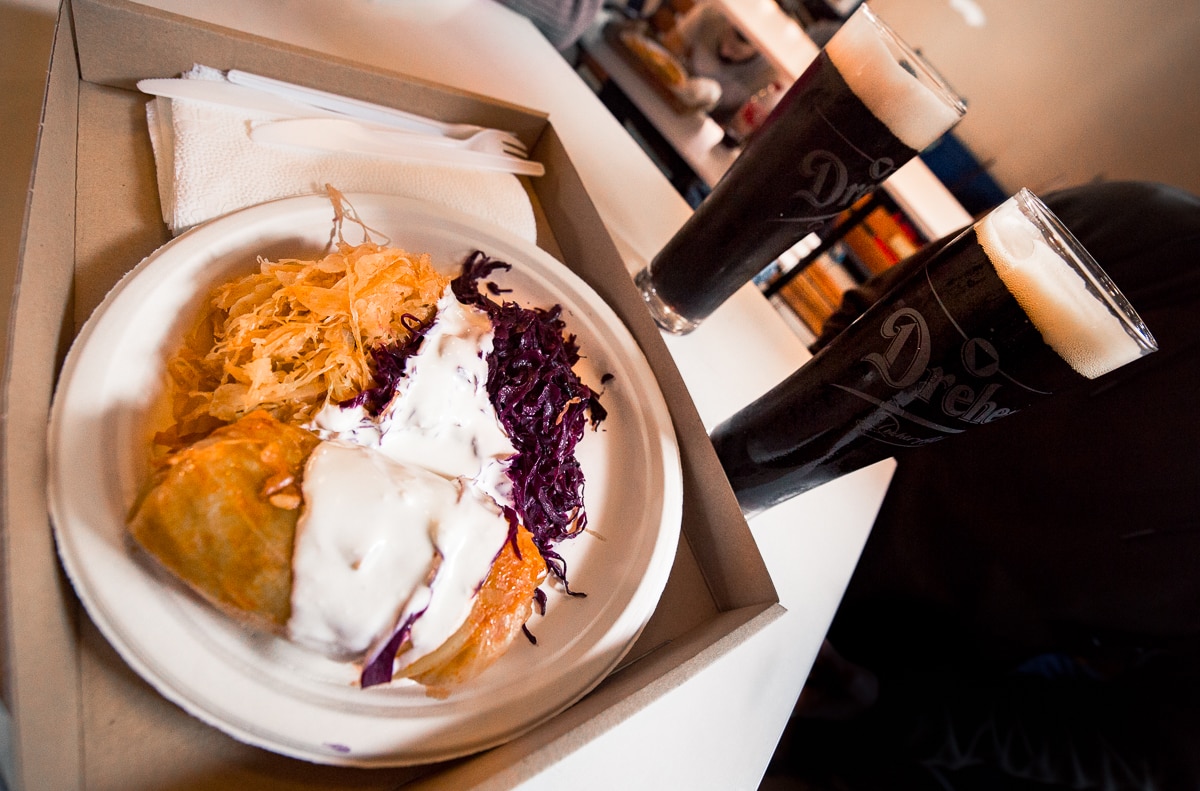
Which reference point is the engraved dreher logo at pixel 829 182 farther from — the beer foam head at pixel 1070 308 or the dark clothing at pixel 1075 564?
the dark clothing at pixel 1075 564

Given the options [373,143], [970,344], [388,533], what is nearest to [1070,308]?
[970,344]

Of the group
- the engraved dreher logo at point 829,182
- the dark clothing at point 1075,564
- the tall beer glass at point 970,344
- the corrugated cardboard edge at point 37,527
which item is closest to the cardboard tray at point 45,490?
the corrugated cardboard edge at point 37,527

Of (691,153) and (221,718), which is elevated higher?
Result: (691,153)

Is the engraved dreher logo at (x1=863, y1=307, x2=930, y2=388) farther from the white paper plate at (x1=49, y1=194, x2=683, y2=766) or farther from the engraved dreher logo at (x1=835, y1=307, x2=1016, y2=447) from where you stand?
the white paper plate at (x1=49, y1=194, x2=683, y2=766)

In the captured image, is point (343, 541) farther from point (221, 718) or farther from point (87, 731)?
point (87, 731)

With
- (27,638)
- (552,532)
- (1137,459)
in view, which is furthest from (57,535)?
(1137,459)

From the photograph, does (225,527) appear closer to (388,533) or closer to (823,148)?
(388,533)

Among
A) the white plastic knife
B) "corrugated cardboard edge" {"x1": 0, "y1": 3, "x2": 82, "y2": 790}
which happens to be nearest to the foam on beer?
the white plastic knife
